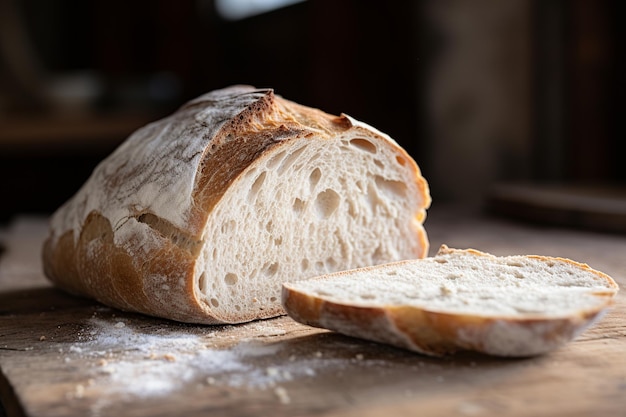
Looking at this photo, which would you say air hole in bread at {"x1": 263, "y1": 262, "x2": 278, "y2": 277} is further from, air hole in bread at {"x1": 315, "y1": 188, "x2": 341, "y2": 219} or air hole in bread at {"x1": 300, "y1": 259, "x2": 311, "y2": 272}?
air hole in bread at {"x1": 315, "y1": 188, "x2": 341, "y2": 219}

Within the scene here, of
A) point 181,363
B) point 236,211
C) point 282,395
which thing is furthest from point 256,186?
point 282,395

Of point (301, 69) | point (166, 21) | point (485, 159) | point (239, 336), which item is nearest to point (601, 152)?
point (485, 159)

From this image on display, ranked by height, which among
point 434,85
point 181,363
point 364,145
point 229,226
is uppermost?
point 434,85

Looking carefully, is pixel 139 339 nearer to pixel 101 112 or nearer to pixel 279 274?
pixel 279 274

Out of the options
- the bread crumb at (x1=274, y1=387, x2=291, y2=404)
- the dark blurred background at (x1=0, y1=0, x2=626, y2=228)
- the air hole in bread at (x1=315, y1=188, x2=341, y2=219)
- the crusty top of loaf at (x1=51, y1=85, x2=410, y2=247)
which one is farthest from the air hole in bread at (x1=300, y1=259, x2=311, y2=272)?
the dark blurred background at (x1=0, y1=0, x2=626, y2=228)

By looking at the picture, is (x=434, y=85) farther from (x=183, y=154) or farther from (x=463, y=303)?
(x=463, y=303)

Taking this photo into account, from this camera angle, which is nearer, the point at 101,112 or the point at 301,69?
the point at 301,69
